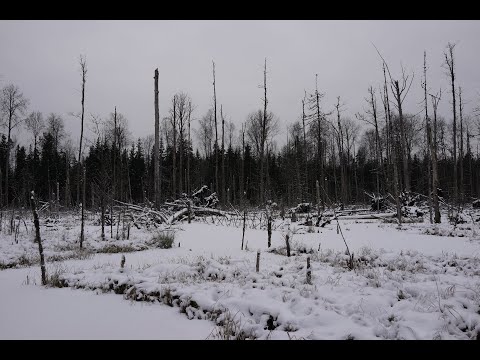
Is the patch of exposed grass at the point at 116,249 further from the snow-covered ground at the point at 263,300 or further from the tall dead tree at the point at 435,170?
the tall dead tree at the point at 435,170

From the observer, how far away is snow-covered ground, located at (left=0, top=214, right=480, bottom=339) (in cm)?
396

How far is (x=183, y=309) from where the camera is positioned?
4.91m

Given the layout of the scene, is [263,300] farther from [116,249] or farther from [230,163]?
[230,163]

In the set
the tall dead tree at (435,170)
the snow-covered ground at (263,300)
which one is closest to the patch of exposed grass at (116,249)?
the snow-covered ground at (263,300)

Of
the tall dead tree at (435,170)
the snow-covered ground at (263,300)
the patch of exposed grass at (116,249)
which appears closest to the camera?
the snow-covered ground at (263,300)

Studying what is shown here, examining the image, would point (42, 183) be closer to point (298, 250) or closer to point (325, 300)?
Result: point (298, 250)

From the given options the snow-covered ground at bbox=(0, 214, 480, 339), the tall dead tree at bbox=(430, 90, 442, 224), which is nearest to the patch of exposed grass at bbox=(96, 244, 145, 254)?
the snow-covered ground at bbox=(0, 214, 480, 339)

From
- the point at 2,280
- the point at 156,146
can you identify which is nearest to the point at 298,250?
the point at 2,280

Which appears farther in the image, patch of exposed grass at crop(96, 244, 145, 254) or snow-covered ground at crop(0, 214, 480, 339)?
patch of exposed grass at crop(96, 244, 145, 254)

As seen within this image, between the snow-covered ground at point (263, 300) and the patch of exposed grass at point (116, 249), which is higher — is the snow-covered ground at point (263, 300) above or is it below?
above

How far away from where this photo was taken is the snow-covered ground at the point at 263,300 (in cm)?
396

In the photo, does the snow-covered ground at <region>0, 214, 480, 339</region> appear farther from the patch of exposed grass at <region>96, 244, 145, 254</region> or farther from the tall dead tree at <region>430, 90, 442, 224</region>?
the tall dead tree at <region>430, 90, 442, 224</region>

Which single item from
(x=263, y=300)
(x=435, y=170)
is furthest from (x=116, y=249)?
(x=435, y=170)
